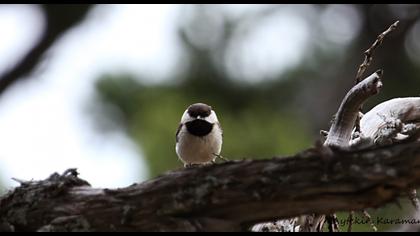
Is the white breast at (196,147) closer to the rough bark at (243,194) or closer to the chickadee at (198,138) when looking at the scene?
the chickadee at (198,138)

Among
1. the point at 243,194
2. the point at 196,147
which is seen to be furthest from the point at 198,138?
the point at 243,194

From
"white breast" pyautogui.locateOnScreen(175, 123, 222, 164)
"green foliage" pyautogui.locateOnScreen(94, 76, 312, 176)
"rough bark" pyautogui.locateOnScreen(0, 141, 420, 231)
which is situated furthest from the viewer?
"green foliage" pyautogui.locateOnScreen(94, 76, 312, 176)

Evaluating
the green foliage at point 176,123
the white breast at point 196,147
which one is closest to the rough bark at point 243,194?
the white breast at point 196,147

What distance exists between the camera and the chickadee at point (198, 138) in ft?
14.7

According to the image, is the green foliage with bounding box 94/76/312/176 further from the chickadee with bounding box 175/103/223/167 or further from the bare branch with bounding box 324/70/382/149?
the bare branch with bounding box 324/70/382/149

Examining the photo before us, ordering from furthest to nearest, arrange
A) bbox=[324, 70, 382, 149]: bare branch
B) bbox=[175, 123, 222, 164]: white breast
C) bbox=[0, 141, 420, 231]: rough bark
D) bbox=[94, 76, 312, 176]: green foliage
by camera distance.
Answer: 1. bbox=[94, 76, 312, 176]: green foliage
2. bbox=[175, 123, 222, 164]: white breast
3. bbox=[324, 70, 382, 149]: bare branch
4. bbox=[0, 141, 420, 231]: rough bark

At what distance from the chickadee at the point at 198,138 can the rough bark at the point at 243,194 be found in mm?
2099

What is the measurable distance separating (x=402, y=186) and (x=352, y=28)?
6.98 meters

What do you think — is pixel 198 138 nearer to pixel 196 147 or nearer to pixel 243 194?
pixel 196 147

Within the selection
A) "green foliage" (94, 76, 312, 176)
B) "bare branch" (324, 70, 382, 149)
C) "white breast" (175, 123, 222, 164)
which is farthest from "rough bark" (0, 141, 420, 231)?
"green foliage" (94, 76, 312, 176)

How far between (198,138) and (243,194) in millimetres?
2360

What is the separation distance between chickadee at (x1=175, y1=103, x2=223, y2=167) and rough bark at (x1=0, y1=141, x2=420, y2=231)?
6.89 feet

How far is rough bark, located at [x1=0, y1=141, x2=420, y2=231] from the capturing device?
2006mm

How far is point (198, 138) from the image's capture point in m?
4.46
